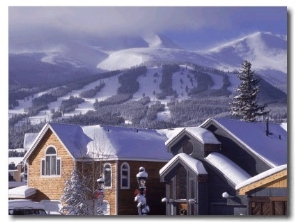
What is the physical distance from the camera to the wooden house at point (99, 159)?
13.5m

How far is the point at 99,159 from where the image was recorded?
1384cm

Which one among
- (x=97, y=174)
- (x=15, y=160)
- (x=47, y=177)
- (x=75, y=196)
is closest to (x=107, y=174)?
(x=97, y=174)

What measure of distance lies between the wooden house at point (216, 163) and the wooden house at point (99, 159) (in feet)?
1.30

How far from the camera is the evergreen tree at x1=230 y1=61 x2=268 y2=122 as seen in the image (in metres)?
11.9

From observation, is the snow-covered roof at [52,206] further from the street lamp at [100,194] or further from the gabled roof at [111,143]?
the gabled roof at [111,143]

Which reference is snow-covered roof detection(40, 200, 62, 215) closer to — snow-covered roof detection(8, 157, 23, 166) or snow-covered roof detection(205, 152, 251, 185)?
snow-covered roof detection(8, 157, 23, 166)

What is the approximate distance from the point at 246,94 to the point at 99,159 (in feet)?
10.4

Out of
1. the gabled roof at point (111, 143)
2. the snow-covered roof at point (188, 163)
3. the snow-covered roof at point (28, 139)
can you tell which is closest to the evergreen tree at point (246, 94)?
the snow-covered roof at point (188, 163)

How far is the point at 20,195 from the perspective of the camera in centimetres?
1296

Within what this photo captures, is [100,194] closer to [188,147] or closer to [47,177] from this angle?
[47,177]

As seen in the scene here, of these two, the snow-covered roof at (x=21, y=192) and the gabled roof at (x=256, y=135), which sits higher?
the gabled roof at (x=256, y=135)

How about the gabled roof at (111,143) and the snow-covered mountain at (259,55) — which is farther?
the gabled roof at (111,143)
